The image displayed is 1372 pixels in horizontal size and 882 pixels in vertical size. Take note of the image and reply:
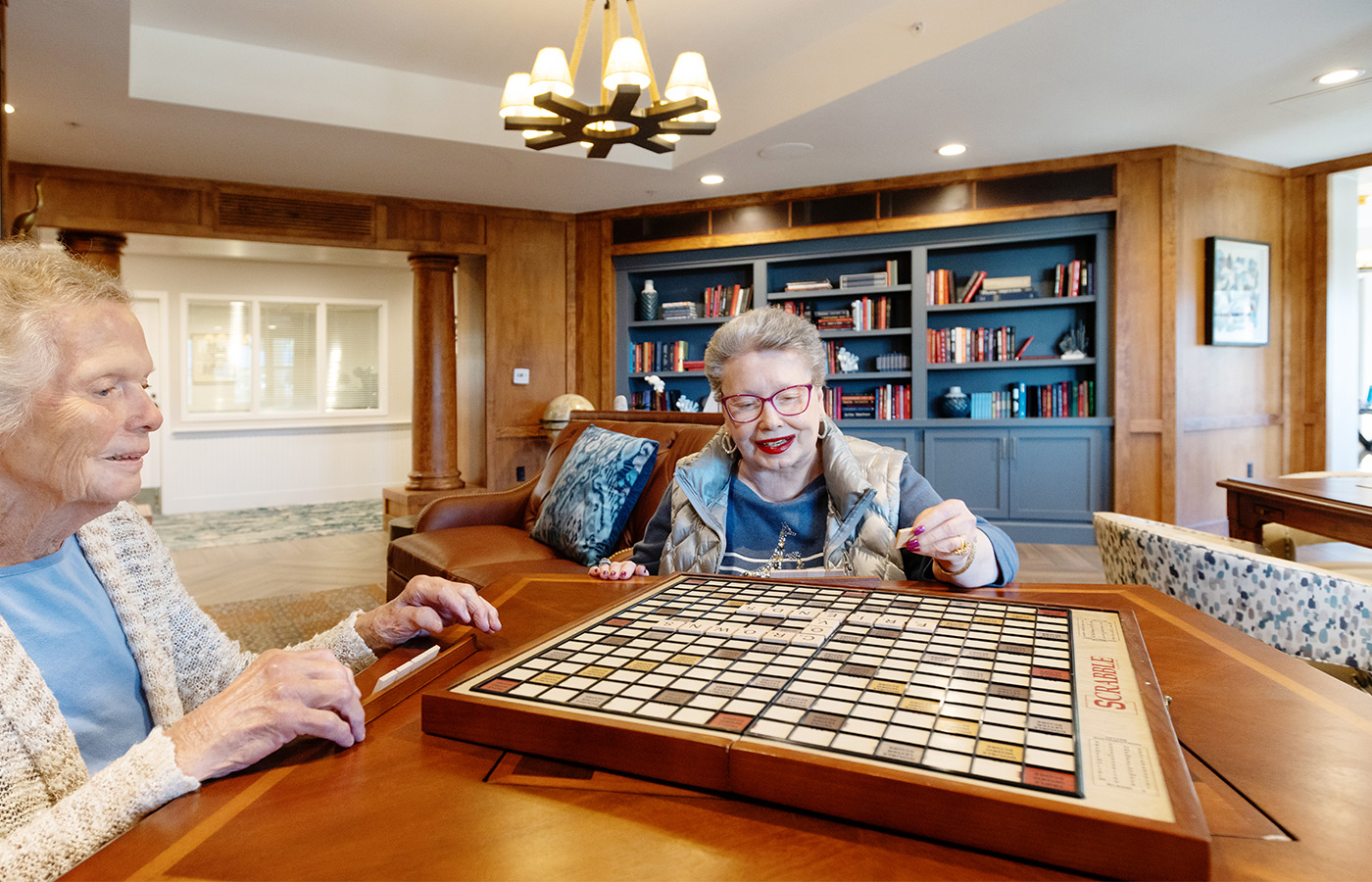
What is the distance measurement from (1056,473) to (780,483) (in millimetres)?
4420

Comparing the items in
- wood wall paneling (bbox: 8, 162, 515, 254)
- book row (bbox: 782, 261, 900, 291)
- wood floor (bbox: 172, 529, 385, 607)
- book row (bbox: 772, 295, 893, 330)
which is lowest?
wood floor (bbox: 172, 529, 385, 607)

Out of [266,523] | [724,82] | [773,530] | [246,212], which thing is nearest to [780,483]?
[773,530]

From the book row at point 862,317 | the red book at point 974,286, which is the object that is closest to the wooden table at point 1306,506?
the red book at point 974,286

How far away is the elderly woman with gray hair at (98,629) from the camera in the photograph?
0.65 m

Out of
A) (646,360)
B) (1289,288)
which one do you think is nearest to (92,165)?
(646,360)

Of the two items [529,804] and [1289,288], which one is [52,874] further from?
[1289,288]

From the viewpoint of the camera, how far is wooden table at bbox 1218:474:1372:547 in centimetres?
221

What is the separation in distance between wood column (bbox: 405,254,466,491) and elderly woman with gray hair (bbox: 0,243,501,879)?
5.32 meters

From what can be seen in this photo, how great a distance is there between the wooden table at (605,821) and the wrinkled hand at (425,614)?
292mm

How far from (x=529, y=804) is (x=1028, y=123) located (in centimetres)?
502

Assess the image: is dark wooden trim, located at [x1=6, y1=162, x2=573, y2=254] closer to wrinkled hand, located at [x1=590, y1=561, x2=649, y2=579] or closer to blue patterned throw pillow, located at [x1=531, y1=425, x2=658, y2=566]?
blue patterned throw pillow, located at [x1=531, y1=425, x2=658, y2=566]

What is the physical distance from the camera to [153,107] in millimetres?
4145

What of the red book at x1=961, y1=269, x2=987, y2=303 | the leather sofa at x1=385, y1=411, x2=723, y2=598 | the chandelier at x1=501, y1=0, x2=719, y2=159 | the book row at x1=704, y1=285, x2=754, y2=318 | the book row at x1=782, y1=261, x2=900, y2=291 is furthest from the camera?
the book row at x1=704, y1=285, x2=754, y2=318

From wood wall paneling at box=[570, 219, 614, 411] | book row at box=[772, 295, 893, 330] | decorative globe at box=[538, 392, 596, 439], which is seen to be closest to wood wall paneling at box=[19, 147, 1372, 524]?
book row at box=[772, 295, 893, 330]
